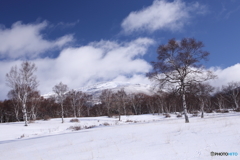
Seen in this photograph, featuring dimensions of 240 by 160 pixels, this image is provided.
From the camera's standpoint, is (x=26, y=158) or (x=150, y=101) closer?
(x=26, y=158)

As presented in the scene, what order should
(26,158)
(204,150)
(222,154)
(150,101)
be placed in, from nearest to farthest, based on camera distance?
1. (222,154)
2. (204,150)
3. (26,158)
4. (150,101)

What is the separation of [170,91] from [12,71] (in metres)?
27.2

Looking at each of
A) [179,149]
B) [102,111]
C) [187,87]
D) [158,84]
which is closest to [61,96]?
[158,84]

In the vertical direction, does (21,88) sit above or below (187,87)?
above

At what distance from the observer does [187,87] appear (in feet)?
57.0

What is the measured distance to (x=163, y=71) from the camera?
58.4 ft

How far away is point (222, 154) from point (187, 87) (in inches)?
548

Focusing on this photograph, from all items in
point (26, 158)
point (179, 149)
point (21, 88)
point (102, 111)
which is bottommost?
point (102, 111)

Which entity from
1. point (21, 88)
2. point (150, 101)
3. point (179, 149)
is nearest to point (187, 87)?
point (179, 149)

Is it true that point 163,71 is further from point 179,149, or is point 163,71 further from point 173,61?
point 179,149

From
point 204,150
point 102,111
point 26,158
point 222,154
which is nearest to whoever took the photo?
point 222,154

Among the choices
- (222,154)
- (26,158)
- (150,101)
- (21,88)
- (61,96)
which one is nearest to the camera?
(222,154)

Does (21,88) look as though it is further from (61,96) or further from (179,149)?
(179,149)

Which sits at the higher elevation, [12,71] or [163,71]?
[12,71]
